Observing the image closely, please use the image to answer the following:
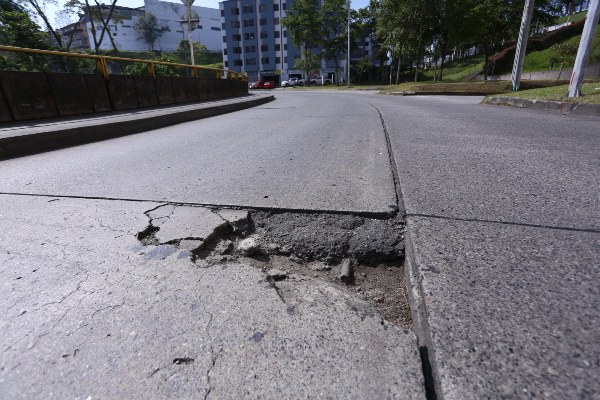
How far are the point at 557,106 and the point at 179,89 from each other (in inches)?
424

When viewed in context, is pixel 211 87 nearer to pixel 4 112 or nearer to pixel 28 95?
pixel 28 95

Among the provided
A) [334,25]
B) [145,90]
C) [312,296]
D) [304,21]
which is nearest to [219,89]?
[145,90]

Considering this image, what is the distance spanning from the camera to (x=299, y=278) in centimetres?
169

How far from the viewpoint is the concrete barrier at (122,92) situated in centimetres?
832

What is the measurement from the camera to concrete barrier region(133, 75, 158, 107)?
9.10 metres

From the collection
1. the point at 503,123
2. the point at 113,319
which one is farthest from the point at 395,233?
the point at 503,123

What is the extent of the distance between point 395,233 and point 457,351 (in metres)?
1.00

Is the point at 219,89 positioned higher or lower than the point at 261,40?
lower

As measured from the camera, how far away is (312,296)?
150 centimetres

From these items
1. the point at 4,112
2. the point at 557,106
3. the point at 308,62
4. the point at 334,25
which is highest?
the point at 334,25

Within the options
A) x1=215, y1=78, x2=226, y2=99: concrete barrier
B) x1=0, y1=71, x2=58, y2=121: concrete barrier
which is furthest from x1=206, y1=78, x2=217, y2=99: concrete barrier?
x1=0, y1=71, x2=58, y2=121: concrete barrier

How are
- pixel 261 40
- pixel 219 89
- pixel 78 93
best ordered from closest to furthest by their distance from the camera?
pixel 78 93 < pixel 219 89 < pixel 261 40

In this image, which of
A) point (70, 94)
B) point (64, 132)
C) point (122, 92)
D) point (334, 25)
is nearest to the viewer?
point (64, 132)

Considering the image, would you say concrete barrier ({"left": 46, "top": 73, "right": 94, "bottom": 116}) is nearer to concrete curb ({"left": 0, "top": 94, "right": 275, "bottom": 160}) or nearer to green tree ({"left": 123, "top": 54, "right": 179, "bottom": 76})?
concrete curb ({"left": 0, "top": 94, "right": 275, "bottom": 160})
